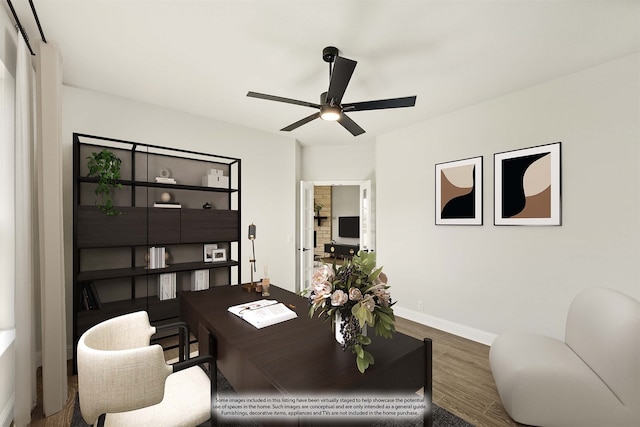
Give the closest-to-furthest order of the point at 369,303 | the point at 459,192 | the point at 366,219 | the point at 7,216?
the point at 369,303, the point at 7,216, the point at 459,192, the point at 366,219

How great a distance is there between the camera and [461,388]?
7.68 ft

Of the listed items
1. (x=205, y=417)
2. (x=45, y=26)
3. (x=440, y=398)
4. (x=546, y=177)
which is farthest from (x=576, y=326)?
(x=45, y=26)

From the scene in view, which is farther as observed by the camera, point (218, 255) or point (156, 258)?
point (218, 255)

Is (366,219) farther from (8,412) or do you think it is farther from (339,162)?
(8,412)

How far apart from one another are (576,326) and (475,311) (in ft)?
4.13

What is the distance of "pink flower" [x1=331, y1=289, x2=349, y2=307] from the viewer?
1.31 meters

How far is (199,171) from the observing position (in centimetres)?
371

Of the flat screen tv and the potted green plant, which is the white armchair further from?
the flat screen tv

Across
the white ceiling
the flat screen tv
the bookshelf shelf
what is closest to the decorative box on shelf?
the bookshelf shelf

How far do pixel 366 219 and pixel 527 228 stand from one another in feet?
7.63

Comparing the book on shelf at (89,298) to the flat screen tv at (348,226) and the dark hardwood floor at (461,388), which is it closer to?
the dark hardwood floor at (461,388)

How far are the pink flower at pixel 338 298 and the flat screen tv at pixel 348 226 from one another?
580 centimetres

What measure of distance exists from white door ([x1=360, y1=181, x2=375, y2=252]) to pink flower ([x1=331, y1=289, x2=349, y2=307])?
343 cm

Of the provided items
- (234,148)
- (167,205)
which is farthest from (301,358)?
(234,148)
